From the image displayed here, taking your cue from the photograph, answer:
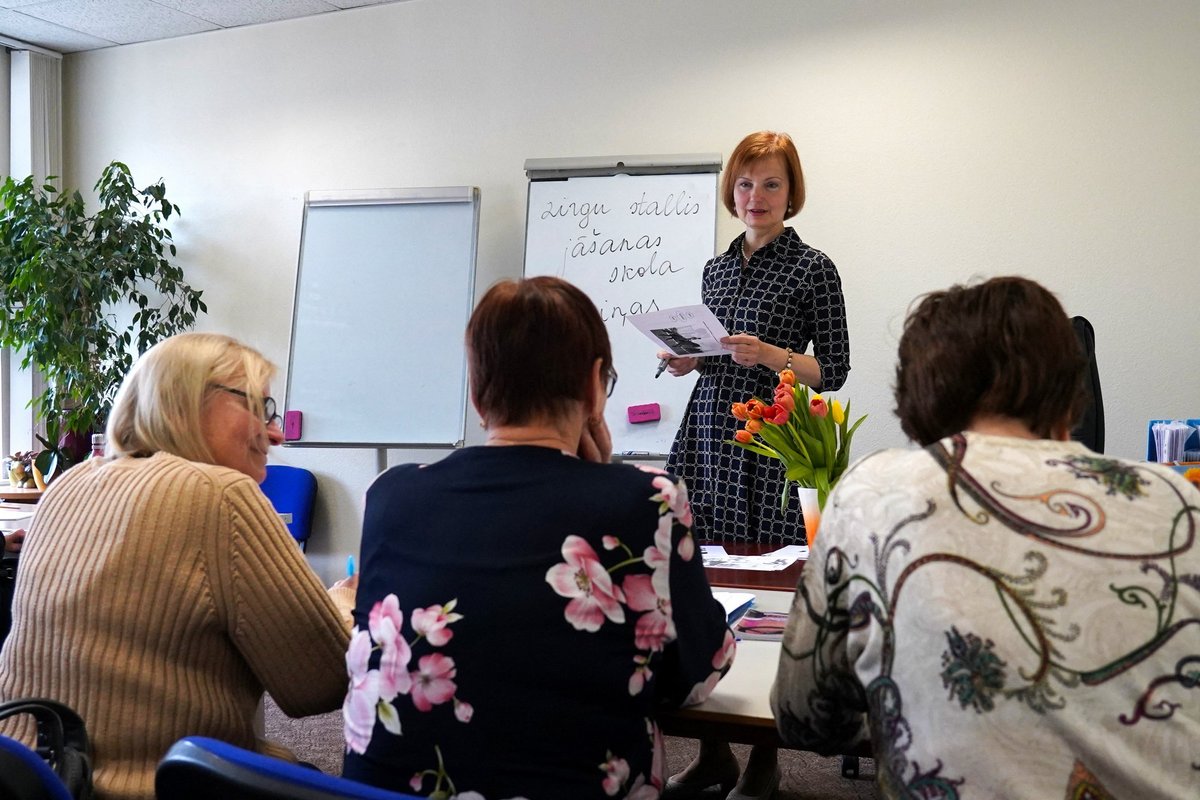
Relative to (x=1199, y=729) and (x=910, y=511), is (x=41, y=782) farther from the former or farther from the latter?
(x=1199, y=729)

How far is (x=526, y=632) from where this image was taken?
1.15 meters

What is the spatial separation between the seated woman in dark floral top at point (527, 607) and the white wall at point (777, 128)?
2799 mm

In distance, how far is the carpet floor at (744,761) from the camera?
9.39 feet

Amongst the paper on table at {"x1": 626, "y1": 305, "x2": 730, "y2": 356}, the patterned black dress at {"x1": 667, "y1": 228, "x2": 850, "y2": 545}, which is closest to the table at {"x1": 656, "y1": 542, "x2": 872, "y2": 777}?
the paper on table at {"x1": 626, "y1": 305, "x2": 730, "y2": 356}

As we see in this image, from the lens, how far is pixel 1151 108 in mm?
3670

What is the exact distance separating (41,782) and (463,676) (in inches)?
16.0

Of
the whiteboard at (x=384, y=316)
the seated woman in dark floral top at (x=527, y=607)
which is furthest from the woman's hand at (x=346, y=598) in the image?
the whiteboard at (x=384, y=316)

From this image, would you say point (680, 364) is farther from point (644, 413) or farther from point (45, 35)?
point (45, 35)

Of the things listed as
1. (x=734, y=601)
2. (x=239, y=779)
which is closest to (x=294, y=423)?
(x=734, y=601)

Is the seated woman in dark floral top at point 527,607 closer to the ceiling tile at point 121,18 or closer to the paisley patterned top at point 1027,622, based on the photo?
the paisley patterned top at point 1027,622

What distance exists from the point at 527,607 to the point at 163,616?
0.56 m

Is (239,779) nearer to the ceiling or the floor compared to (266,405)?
nearer to the floor

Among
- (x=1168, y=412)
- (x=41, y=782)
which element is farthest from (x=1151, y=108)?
(x=41, y=782)

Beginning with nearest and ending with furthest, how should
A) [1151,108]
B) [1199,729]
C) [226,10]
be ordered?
[1199,729], [1151,108], [226,10]
